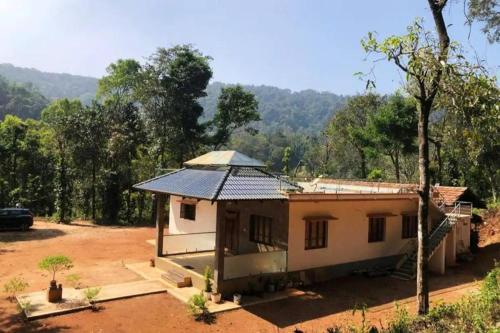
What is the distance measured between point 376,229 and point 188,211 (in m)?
8.69

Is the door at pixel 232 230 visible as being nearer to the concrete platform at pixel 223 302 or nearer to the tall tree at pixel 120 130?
the concrete platform at pixel 223 302

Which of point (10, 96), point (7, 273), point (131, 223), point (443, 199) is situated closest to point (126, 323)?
point (7, 273)

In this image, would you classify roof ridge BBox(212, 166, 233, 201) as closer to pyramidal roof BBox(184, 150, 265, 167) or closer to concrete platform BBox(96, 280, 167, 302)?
pyramidal roof BBox(184, 150, 265, 167)

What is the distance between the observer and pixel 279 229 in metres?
14.3

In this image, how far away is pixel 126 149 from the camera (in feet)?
96.0

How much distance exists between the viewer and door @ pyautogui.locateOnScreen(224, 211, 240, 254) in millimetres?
16531

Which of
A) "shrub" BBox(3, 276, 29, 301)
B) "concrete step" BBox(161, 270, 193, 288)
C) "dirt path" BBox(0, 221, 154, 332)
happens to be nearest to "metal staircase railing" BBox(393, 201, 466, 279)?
"concrete step" BBox(161, 270, 193, 288)

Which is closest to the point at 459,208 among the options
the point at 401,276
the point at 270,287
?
the point at 401,276

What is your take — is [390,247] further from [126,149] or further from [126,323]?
[126,149]

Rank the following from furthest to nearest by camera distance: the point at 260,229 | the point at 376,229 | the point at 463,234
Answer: the point at 463,234 → the point at 376,229 → the point at 260,229

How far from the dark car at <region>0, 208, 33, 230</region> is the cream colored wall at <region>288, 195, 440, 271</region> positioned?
1673cm

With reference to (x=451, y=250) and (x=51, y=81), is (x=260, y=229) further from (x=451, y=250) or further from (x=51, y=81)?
(x=51, y=81)

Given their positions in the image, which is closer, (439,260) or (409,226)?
(439,260)

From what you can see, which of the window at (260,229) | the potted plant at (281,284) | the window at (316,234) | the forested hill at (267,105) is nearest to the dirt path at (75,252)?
the window at (260,229)
